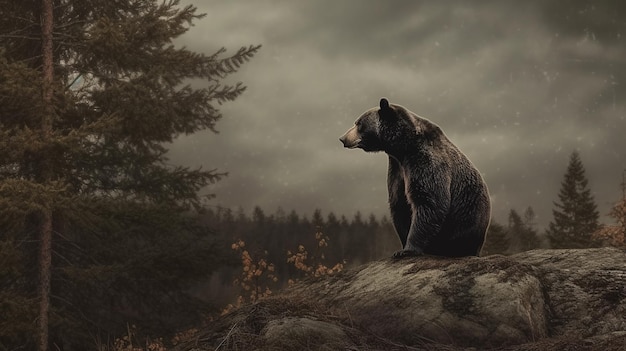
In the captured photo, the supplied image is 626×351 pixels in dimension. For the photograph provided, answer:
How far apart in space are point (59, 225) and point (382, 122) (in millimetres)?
11785

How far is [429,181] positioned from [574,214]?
37.3 meters

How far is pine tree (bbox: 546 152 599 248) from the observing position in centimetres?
3669

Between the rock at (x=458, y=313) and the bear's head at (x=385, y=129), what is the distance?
1148mm

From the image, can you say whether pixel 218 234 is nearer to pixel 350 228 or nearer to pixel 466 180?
pixel 466 180

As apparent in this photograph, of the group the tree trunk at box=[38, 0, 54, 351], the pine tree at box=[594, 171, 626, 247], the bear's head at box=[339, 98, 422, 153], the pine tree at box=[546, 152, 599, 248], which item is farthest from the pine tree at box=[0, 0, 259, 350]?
the pine tree at box=[546, 152, 599, 248]

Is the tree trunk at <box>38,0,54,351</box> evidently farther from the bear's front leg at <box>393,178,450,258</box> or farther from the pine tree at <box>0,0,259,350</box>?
the bear's front leg at <box>393,178,450,258</box>

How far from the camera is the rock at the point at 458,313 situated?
342 cm

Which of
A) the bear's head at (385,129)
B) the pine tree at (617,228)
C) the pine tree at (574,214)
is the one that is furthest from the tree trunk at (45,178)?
the pine tree at (574,214)

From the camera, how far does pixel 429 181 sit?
16.2ft

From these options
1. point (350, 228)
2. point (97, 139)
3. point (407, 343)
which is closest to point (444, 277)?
point (407, 343)

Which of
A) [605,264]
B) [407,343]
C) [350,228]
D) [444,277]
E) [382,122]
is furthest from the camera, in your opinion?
[350,228]

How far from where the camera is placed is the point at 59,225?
47.9 feet

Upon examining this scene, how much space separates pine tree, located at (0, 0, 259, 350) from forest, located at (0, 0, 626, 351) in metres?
0.03

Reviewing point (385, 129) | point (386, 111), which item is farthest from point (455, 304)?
point (386, 111)
